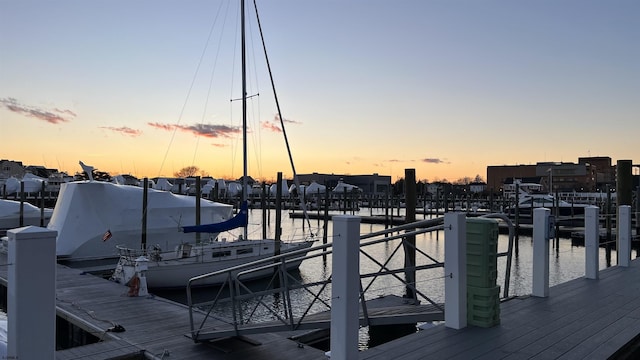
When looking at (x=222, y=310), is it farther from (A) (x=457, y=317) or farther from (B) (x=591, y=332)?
(B) (x=591, y=332)

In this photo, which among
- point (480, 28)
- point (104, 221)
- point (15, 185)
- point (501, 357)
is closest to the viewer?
point (501, 357)

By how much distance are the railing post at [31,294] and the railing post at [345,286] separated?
8.49 feet

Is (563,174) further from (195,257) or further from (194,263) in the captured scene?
(194,263)

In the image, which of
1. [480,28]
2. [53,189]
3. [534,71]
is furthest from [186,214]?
[53,189]

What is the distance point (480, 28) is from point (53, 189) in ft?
294

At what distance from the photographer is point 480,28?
18656mm

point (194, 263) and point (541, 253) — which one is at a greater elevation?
point (541, 253)

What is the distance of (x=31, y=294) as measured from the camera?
349 centimetres

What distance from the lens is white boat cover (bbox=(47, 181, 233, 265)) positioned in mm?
22109

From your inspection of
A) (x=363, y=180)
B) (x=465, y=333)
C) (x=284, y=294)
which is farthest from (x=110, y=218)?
(x=363, y=180)

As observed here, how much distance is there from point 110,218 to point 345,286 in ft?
70.8

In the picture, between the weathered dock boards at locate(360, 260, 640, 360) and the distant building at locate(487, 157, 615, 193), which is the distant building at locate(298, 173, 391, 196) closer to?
the distant building at locate(487, 157, 615, 193)

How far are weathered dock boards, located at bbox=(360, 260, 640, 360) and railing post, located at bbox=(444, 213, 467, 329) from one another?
0.61 feet

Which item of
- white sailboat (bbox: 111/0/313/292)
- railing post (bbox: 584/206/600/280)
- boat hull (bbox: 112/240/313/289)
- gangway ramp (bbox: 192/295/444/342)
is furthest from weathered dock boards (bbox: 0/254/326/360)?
railing post (bbox: 584/206/600/280)
